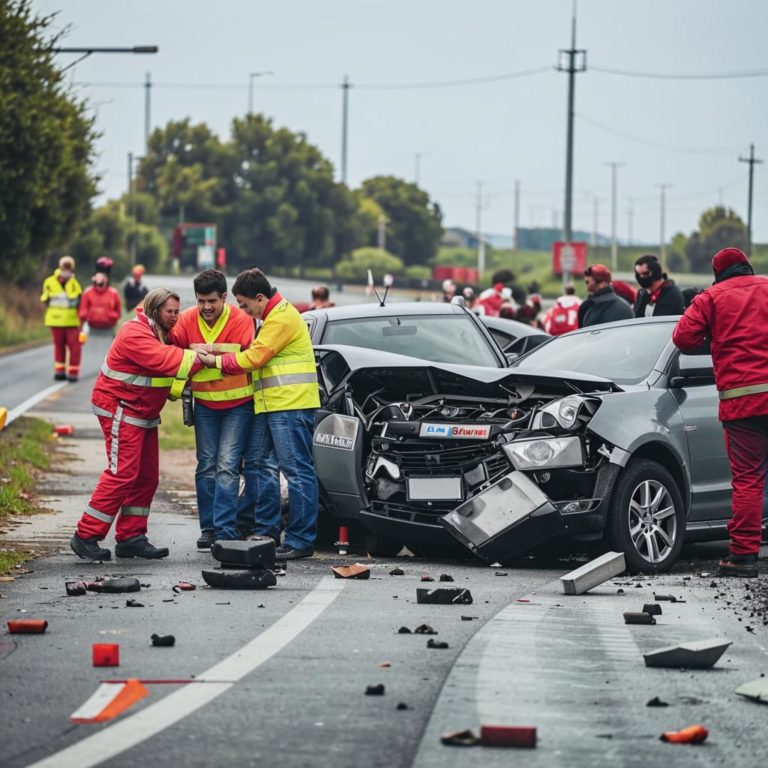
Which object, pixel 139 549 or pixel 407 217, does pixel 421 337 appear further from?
pixel 407 217

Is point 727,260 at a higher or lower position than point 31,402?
higher

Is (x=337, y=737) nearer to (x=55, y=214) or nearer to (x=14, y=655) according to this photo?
(x=14, y=655)

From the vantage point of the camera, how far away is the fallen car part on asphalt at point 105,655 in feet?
21.1

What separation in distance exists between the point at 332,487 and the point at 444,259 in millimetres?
140230

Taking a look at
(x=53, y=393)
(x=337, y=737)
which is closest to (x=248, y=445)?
(x=337, y=737)

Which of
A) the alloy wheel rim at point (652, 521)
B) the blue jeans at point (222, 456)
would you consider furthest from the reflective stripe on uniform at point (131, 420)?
the alloy wheel rim at point (652, 521)

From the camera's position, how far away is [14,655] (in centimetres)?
674

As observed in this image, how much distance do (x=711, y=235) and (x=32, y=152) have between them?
11492cm

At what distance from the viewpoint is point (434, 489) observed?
10.2m

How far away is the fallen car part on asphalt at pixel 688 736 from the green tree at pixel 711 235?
442 feet

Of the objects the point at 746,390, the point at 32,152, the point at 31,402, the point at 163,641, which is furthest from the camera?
the point at 32,152

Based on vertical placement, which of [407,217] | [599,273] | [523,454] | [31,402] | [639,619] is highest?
[407,217]

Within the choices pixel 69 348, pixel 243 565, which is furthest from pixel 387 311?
pixel 69 348

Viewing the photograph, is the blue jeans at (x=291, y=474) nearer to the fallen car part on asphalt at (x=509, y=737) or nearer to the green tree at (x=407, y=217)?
the fallen car part on asphalt at (x=509, y=737)
